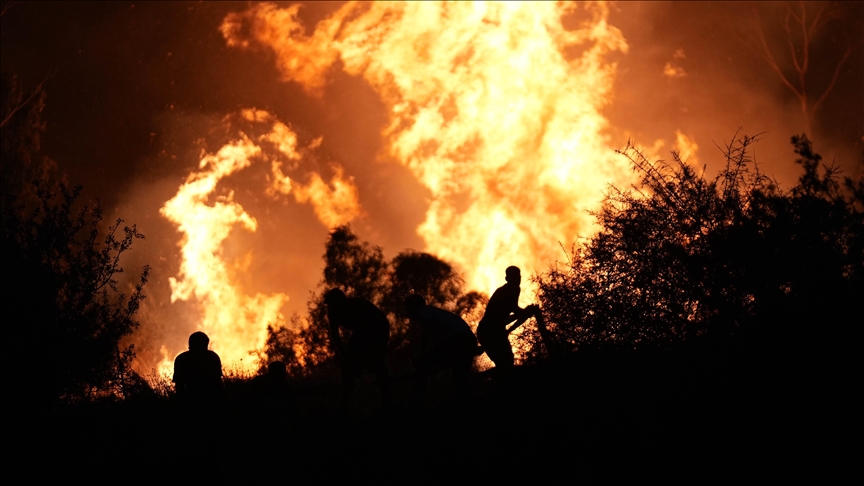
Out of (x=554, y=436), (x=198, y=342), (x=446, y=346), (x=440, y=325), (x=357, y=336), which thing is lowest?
(x=554, y=436)

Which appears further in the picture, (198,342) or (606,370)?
(606,370)

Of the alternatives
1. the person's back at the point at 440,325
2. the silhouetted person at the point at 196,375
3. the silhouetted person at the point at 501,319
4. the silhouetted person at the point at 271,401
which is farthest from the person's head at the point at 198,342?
the silhouetted person at the point at 501,319

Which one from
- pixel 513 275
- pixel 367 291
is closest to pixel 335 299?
pixel 513 275

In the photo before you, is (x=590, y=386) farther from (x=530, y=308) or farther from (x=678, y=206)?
(x=678, y=206)

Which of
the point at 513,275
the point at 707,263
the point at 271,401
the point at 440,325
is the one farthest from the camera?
the point at 707,263

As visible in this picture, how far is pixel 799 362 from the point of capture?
8875 millimetres

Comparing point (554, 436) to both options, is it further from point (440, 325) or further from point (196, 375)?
point (196, 375)

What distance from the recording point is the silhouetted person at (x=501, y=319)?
8.91 m

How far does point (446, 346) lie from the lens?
798cm

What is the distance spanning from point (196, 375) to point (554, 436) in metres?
4.87

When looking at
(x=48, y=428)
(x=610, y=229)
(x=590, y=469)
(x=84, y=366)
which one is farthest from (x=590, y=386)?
(x=84, y=366)

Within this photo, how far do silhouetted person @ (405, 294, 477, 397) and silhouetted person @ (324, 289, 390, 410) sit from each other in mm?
637

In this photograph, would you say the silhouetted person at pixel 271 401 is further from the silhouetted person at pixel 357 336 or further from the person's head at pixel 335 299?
the person's head at pixel 335 299

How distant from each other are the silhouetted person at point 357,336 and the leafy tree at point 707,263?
209 inches
